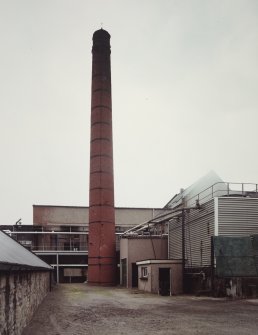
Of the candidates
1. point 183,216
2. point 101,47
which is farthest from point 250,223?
point 101,47

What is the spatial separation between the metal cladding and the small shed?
22.8 feet

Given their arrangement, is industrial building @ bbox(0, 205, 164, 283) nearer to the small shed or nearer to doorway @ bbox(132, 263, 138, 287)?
doorway @ bbox(132, 263, 138, 287)

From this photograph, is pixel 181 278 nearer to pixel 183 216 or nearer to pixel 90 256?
pixel 183 216

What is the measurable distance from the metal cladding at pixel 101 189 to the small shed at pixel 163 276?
22.8ft

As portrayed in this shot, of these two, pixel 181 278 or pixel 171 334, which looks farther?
pixel 181 278

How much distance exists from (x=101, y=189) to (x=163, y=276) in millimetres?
9602

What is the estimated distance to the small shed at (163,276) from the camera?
24.1 meters

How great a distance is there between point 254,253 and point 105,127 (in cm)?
1609

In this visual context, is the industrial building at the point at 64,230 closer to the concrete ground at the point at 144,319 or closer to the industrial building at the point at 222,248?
the industrial building at the point at 222,248

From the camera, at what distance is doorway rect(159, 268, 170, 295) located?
23281 millimetres

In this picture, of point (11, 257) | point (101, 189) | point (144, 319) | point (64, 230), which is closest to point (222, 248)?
point (144, 319)

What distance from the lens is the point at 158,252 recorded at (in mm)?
31422

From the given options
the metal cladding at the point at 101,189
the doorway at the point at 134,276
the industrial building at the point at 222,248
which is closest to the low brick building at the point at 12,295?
the industrial building at the point at 222,248

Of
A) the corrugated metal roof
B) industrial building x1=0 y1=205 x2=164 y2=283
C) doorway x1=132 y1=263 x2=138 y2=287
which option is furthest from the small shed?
industrial building x1=0 y1=205 x2=164 y2=283
